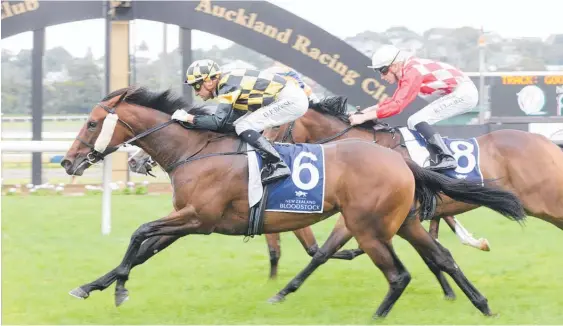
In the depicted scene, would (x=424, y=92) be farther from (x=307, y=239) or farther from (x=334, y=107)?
(x=307, y=239)

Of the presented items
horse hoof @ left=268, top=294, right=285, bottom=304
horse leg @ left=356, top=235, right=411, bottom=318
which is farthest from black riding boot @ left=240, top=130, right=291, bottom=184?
horse hoof @ left=268, top=294, right=285, bottom=304

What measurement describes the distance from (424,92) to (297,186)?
157cm

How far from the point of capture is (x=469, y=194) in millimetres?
5371

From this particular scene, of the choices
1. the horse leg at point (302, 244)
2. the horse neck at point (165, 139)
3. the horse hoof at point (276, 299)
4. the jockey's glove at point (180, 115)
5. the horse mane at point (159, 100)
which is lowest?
the horse hoof at point (276, 299)

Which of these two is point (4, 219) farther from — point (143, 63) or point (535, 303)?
point (535, 303)

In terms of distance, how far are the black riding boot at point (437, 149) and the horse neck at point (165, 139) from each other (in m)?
1.45

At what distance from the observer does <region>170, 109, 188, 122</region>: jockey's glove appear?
5.38 meters

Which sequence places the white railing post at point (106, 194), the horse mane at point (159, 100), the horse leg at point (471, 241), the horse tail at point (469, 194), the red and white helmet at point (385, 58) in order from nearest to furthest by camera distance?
the horse tail at point (469, 194) → the horse mane at point (159, 100) → the red and white helmet at point (385, 58) → the horse leg at point (471, 241) → the white railing post at point (106, 194)

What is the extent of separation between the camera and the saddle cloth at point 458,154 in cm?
596

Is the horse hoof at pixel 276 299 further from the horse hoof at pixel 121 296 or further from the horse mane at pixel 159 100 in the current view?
the horse mane at pixel 159 100

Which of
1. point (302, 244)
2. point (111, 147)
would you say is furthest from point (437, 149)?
point (111, 147)

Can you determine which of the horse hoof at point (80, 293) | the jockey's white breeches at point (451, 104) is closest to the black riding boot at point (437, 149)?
the jockey's white breeches at point (451, 104)

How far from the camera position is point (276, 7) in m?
10.8

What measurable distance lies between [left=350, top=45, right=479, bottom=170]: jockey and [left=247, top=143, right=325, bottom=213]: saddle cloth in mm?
940
